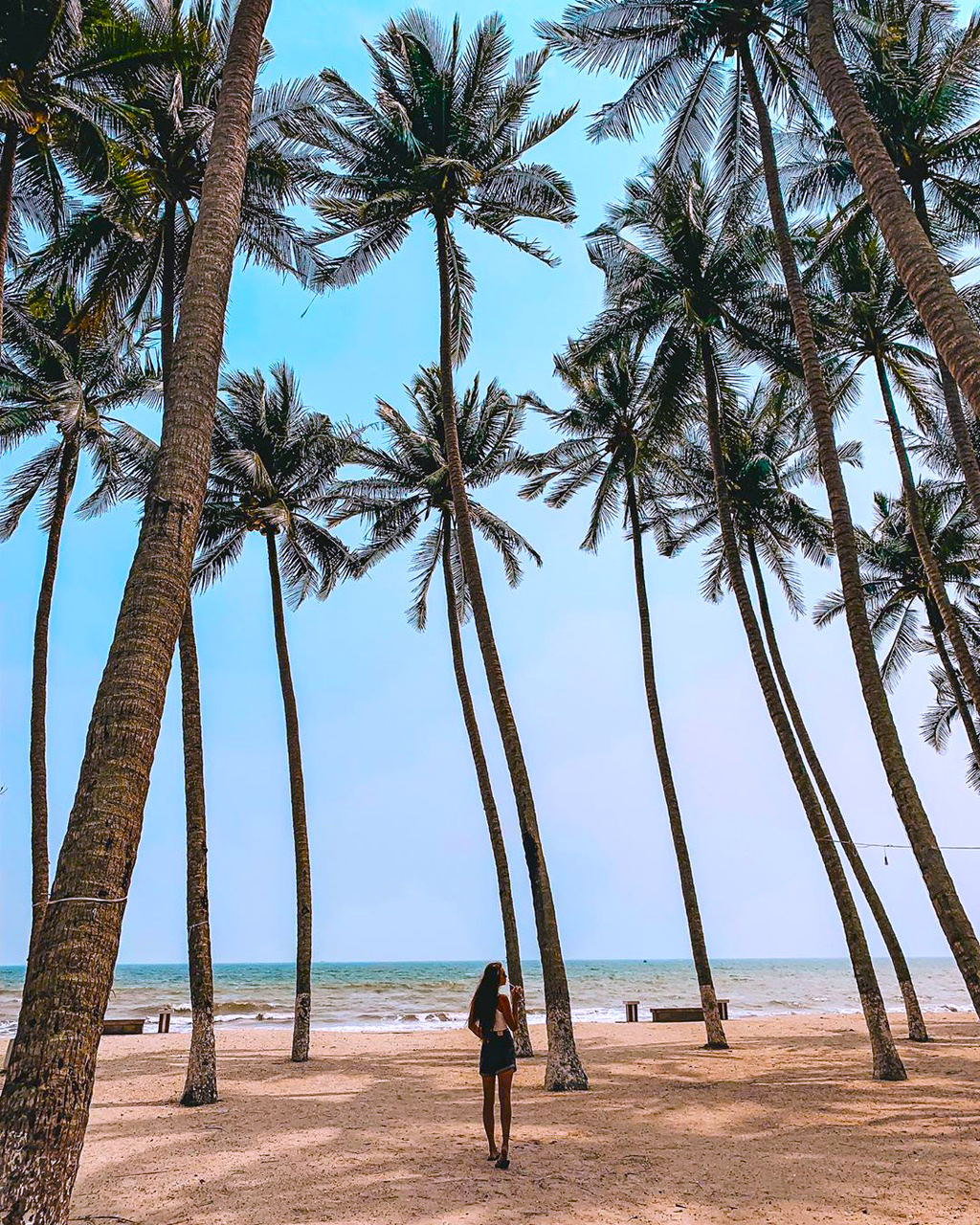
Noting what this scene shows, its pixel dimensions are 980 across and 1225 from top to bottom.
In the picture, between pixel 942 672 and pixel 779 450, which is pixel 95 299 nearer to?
Result: pixel 779 450

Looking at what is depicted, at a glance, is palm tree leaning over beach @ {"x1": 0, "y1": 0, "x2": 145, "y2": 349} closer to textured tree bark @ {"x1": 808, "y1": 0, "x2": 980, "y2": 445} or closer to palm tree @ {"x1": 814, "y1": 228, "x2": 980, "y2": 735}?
textured tree bark @ {"x1": 808, "y1": 0, "x2": 980, "y2": 445}

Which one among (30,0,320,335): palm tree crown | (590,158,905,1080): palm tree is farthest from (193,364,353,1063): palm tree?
(590,158,905,1080): palm tree

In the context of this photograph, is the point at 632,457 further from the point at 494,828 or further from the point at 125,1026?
the point at 125,1026

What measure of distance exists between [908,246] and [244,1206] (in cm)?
925

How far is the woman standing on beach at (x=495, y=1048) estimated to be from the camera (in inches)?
287

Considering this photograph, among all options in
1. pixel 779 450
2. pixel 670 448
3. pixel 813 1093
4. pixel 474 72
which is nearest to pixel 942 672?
pixel 779 450

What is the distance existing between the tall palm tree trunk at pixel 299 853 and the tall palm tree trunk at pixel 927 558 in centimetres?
1179

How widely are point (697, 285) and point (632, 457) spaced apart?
13.3 ft

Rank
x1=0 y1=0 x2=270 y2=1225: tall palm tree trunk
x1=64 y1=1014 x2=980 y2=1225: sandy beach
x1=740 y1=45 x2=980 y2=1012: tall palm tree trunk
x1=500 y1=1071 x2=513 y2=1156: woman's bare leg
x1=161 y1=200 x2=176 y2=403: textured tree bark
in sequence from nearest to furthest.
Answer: x1=0 y1=0 x2=270 y2=1225: tall palm tree trunk, x1=64 y1=1014 x2=980 y2=1225: sandy beach, x1=500 y1=1071 x2=513 y2=1156: woman's bare leg, x1=740 y1=45 x2=980 y2=1012: tall palm tree trunk, x1=161 y1=200 x2=176 y2=403: textured tree bark

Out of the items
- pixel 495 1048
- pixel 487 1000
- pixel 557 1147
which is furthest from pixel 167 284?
pixel 557 1147

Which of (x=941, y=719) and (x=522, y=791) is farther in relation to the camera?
(x=941, y=719)

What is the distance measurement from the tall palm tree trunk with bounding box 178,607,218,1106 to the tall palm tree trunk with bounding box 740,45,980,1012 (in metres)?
8.74

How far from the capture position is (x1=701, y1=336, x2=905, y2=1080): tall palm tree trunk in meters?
11.1

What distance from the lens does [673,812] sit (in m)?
17.4
